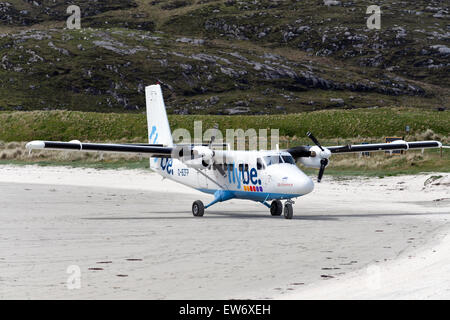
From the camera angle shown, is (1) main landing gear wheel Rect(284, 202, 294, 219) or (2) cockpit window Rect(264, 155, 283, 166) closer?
(1) main landing gear wheel Rect(284, 202, 294, 219)

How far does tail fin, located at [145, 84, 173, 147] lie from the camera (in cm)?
3133

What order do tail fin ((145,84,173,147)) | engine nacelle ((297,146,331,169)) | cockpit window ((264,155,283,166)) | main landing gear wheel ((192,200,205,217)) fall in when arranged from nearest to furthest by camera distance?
cockpit window ((264,155,283,166)), main landing gear wheel ((192,200,205,217)), engine nacelle ((297,146,331,169)), tail fin ((145,84,173,147))

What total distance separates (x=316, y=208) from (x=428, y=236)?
10.8 meters

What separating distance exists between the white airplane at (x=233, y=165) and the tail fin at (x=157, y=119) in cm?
4

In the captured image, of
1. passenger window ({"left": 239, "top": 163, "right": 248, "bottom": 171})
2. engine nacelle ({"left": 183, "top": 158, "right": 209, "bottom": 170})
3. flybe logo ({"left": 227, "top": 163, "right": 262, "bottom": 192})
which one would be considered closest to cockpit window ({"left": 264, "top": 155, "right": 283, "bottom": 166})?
flybe logo ({"left": 227, "top": 163, "right": 262, "bottom": 192})

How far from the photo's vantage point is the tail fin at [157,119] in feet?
103

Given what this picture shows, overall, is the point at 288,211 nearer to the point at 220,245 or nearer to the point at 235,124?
the point at 220,245

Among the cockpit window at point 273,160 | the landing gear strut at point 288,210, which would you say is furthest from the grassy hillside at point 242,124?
the landing gear strut at point 288,210

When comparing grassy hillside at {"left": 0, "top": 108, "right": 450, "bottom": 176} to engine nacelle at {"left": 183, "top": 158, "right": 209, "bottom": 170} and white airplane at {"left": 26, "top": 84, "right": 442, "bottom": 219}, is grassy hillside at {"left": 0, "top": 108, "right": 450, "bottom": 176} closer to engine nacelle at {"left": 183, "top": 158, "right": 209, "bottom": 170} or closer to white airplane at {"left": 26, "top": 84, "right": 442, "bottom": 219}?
white airplane at {"left": 26, "top": 84, "right": 442, "bottom": 219}

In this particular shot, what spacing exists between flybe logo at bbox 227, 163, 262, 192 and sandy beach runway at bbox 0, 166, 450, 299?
123cm

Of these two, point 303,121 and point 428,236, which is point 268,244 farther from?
point 303,121

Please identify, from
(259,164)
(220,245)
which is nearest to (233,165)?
(259,164)

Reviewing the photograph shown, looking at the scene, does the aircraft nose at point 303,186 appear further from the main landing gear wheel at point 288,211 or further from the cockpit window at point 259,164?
the cockpit window at point 259,164

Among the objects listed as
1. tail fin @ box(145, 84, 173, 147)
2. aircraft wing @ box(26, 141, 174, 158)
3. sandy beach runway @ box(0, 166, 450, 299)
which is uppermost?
tail fin @ box(145, 84, 173, 147)
